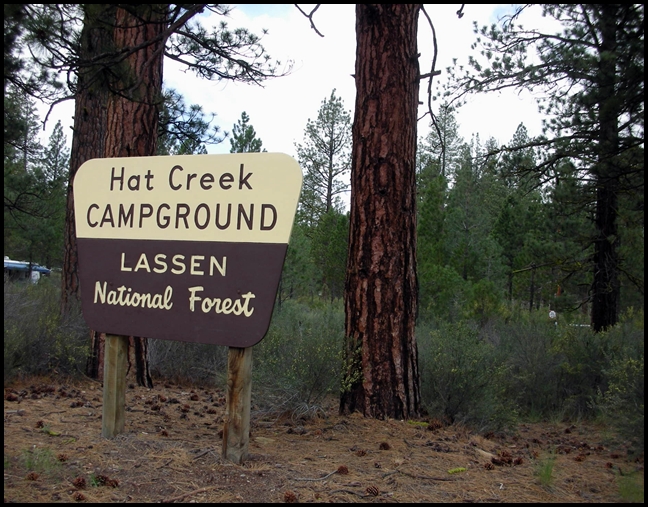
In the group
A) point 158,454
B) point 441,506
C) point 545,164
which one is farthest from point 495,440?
point 545,164

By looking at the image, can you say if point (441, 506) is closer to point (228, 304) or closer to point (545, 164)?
point (228, 304)

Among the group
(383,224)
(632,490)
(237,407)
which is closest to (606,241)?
(383,224)

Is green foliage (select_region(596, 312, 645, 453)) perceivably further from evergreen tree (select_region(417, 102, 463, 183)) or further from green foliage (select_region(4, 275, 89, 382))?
evergreen tree (select_region(417, 102, 463, 183))

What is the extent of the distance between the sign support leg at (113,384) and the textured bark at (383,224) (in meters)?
1.89

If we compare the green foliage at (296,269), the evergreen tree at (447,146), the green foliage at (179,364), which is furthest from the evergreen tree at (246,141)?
the evergreen tree at (447,146)

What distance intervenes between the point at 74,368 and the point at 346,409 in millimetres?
3650

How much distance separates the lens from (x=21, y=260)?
118 ft

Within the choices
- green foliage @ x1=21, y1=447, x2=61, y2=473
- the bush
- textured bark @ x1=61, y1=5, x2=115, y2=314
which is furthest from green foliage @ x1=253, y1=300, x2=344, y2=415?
the bush

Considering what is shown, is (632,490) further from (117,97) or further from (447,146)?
(447,146)

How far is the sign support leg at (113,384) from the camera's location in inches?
168

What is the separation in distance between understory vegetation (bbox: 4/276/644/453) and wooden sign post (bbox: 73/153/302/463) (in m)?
1.55

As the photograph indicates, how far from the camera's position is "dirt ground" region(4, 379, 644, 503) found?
329cm

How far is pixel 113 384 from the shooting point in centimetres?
429

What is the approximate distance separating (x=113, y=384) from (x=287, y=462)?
1428 millimetres
